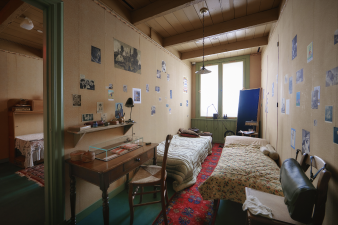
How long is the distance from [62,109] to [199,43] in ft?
13.0

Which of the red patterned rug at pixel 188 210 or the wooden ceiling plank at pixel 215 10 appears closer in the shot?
the red patterned rug at pixel 188 210

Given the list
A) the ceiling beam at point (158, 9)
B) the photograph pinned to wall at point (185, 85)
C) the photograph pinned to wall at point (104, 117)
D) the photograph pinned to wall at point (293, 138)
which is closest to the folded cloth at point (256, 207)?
the photograph pinned to wall at point (293, 138)

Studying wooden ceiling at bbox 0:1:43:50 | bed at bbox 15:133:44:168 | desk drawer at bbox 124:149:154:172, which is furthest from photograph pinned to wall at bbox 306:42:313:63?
bed at bbox 15:133:44:168

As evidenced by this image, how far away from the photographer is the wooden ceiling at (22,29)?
98.8 inches

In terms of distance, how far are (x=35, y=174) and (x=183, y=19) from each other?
15.3 feet

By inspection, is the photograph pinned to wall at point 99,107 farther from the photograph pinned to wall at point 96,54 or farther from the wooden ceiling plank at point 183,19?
the wooden ceiling plank at point 183,19

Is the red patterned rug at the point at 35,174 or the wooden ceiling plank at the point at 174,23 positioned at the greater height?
the wooden ceiling plank at the point at 174,23

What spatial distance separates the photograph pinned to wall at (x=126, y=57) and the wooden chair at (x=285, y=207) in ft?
8.51

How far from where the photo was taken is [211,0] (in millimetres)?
2525

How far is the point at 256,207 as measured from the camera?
127 cm

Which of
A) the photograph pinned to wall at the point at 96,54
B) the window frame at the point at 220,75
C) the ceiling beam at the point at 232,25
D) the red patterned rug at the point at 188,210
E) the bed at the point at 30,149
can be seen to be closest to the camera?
the red patterned rug at the point at 188,210

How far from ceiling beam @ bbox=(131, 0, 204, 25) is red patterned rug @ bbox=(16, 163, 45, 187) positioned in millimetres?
3640

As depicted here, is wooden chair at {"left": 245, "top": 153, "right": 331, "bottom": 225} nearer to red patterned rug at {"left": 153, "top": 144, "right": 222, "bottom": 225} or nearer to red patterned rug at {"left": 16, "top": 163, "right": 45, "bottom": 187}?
red patterned rug at {"left": 153, "top": 144, "right": 222, "bottom": 225}

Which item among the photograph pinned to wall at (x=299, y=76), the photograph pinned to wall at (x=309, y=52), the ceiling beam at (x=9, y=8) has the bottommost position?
the photograph pinned to wall at (x=299, y=76)
